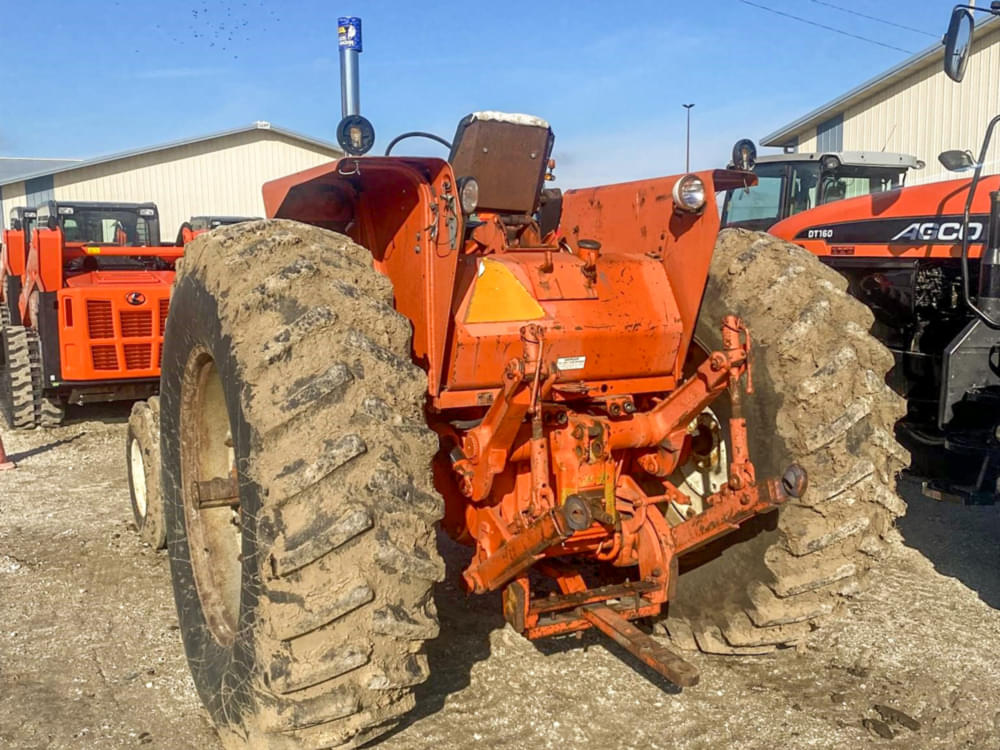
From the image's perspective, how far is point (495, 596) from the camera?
4.32m

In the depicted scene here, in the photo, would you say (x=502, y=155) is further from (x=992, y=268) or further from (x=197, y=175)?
(x=197, y=175)

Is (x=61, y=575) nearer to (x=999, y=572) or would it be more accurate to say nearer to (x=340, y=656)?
(x=340, y=656)

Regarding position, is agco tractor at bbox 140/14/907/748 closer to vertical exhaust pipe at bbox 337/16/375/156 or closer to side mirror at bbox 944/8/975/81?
vertical exhaust pipe at bbox 337/16/375/156

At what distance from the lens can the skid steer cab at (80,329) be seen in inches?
292

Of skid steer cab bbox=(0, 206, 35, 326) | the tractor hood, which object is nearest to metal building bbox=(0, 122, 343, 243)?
skid steer cab bbox=(0, 206, 35, 326)

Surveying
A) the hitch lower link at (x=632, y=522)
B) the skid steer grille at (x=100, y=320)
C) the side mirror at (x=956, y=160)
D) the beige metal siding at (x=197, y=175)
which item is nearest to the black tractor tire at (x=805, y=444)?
the hitch lower link at (x=632, y=522)

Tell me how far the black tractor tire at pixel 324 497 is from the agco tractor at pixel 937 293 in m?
2.80

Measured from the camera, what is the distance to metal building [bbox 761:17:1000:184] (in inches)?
636

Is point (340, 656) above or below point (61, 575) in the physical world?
above

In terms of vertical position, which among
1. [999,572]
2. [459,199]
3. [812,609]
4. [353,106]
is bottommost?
[999,572]

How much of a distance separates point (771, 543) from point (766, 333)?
2.44ft

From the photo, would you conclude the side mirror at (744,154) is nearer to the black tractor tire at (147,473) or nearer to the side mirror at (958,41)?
the side mirror at (958,41)

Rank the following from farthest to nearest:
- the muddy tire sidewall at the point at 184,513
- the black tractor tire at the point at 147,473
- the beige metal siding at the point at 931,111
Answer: the beige metal siding at the point at 931,111 → the black tractor tire at the point at 147,473 → the muddy tire sidewall at the point at 184,513

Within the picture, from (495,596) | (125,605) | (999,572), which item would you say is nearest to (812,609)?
(495,596)
